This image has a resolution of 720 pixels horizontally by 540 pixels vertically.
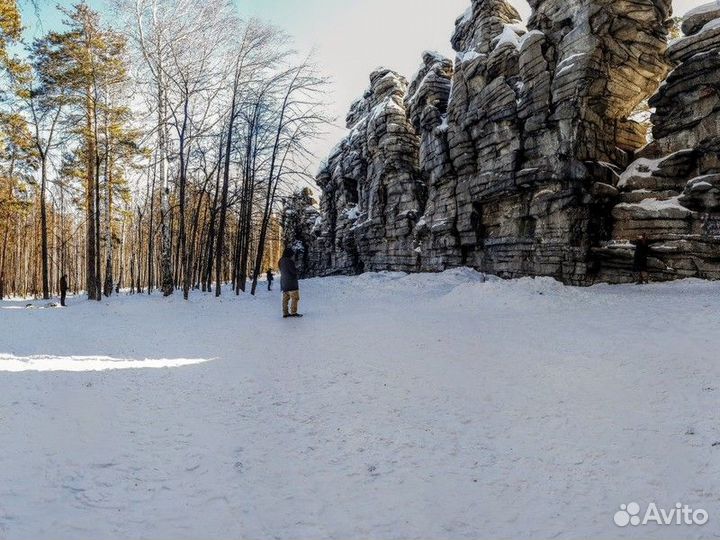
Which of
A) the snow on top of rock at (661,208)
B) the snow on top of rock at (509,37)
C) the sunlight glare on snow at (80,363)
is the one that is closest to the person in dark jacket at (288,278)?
the sunlight glare on snow at (80,363)

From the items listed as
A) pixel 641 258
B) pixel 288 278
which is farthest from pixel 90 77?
pixel 641 258

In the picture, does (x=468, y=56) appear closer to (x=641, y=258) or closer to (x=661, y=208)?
(x=661, y=208)

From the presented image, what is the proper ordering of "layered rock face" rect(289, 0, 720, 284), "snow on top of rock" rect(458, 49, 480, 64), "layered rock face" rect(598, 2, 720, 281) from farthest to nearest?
1. "snow on top of rock" rect(458, 49, 480, 64)
2. "layered rock face" rect(289, 0, 720, 284)
3. "layered rock face" rect(598, 2, 720, 281)

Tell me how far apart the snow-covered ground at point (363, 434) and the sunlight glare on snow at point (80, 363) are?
0.20 ft

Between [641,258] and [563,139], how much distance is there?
658cm

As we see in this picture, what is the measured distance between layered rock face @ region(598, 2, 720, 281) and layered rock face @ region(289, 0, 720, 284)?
47mm

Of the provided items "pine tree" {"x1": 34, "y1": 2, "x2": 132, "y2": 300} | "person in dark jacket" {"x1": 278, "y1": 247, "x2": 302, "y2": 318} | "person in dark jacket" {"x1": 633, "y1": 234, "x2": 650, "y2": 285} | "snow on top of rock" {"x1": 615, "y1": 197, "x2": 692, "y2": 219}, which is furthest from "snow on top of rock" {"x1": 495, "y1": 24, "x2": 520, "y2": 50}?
"pine tree" {"x1": 34, "y1": 2, "x2": 132, "y2": 300}

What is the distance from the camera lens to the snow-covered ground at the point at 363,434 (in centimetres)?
304

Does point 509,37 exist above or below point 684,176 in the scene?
above

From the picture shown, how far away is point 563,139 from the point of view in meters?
17.5

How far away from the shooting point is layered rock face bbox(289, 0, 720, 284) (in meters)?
14.8

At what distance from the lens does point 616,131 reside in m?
18.1

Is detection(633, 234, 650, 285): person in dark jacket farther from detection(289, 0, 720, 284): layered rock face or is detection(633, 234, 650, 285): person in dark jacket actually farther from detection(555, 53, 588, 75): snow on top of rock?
detection(555, 53, 588, 75): snow on top of rock

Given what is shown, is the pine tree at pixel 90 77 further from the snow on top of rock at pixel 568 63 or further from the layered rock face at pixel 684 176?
the layered rock face at pixel 684 176
